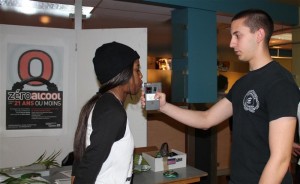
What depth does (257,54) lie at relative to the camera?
4.47 feet

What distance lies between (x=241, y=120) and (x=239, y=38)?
0.38 metres

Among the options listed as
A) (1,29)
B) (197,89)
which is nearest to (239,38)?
(197,89)

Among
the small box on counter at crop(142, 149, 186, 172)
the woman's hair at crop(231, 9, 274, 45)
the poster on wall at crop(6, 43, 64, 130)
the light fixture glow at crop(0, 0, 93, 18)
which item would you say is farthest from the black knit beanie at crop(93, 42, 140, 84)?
the light fixture glow at crop(0, 0, 93, 18)

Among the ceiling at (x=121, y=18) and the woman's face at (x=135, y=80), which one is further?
the ceiling at (x=121, y=18)

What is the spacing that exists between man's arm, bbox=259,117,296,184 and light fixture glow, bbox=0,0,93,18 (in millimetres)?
2437

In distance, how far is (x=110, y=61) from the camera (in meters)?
1.23

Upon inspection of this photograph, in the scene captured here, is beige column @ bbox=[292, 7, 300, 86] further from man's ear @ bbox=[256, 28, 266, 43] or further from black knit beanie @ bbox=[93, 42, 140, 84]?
black knit beanie @ bbox=[93, 42, 140, 84]

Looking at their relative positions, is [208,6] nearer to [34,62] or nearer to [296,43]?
[296,43]

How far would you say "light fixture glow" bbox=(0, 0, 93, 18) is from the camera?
119 inches

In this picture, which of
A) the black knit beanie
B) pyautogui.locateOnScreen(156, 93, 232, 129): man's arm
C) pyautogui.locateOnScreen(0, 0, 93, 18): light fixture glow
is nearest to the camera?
the black knit beanie

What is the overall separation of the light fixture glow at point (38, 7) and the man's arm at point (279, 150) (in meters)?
2.44

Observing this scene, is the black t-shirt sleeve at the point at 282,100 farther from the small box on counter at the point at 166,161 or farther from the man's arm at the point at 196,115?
the small box on counter at the point at 166,161

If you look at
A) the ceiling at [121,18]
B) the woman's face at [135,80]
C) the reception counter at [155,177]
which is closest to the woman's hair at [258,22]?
the woman's face at [135,80]

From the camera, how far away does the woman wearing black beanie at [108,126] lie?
1126 millimetres
